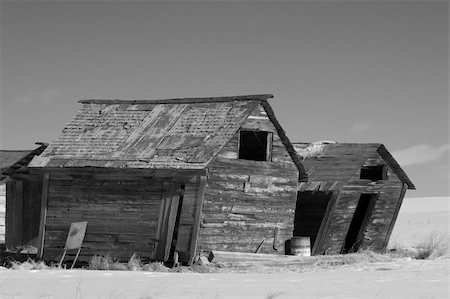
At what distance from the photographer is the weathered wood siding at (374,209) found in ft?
77.0

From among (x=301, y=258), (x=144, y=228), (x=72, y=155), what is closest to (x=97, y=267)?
(x=144, y=228)

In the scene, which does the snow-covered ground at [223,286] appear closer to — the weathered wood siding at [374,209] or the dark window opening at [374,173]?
the weathered wood siding at [374,209]

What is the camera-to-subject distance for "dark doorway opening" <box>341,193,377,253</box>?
24750 mm

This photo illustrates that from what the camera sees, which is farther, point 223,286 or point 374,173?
point 374,173

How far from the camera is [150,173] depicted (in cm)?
1934

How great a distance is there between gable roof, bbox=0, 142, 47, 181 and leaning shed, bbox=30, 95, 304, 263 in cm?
352

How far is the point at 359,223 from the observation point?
25.5 m

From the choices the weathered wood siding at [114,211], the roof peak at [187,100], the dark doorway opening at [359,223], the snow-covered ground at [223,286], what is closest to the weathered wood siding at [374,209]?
the dark doorway opening at [359,223]

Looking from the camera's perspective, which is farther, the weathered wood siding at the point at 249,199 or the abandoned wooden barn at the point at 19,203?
the abandoned wooden barn at the point at 19,203

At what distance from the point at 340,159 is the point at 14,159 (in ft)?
32.5

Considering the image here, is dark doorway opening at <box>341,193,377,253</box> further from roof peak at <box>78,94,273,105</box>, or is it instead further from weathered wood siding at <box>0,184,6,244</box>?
weathered wood siding at <box>0,184,6,244</box>

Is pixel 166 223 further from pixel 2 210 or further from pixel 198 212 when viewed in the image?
pixel 2 210

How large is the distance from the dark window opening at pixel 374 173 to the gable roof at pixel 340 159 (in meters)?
0.31

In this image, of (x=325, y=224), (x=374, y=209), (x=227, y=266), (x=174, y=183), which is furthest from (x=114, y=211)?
(x=374, y=209)
